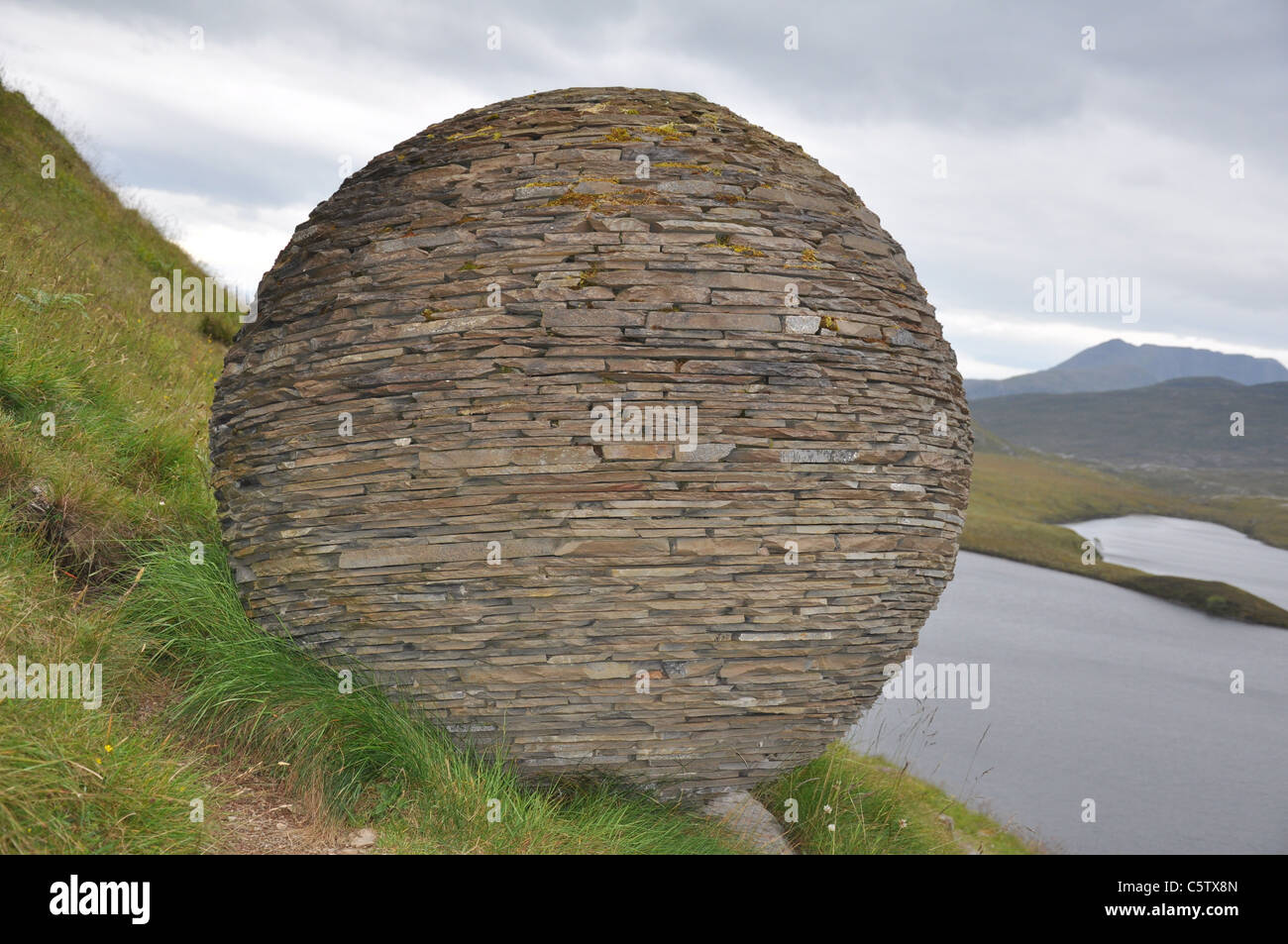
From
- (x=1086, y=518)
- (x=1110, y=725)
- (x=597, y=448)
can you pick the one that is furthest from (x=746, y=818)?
(x=1086, y=518)

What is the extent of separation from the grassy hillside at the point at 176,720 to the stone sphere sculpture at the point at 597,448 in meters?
0.33

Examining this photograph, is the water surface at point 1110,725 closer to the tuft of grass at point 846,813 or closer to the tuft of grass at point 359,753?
the tuft of grass at point 846,813

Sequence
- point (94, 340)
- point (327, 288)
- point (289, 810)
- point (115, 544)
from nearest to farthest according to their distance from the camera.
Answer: point (289, 810), point (327, 288), point (115, 544), point (94, 340)

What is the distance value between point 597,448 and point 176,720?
10.1ft

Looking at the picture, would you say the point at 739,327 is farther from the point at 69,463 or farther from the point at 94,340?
the point at 94,340

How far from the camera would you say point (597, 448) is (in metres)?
4.75

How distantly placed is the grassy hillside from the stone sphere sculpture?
1.07 feet

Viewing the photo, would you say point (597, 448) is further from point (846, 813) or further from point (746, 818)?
point (846, 813)

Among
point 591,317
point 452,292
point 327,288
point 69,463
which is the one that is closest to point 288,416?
point 327,288

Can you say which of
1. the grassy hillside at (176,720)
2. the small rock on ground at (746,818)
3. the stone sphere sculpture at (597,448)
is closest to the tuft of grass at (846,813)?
the grassy hillside at (176,720)

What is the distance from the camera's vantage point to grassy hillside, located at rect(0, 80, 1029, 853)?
3.77m

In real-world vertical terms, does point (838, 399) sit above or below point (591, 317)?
below

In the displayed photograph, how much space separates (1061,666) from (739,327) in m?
21.6

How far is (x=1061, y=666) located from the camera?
22.5 m
